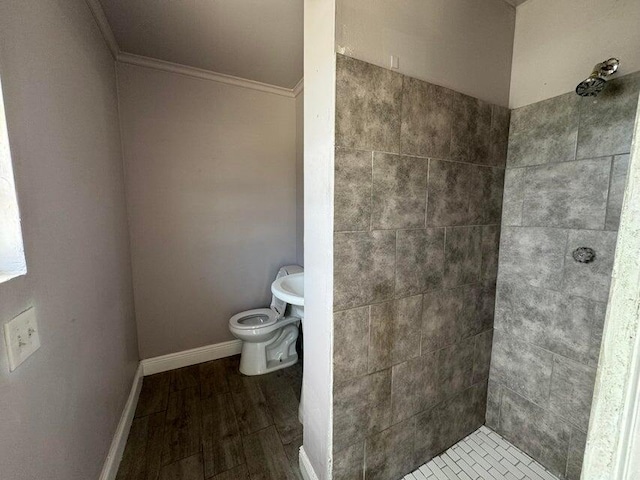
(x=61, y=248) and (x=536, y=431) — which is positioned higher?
(x=61, y=248)

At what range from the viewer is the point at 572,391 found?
46.9 inches

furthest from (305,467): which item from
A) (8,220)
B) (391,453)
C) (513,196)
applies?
(513,196)

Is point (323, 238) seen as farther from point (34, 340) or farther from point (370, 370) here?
point (34, 340)

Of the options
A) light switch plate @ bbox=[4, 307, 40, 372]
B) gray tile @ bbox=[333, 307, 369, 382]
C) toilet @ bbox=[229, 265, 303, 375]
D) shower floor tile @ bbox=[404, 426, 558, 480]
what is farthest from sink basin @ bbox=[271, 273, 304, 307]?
shower floor tile @ bbox=[404, 426, 558, 480]

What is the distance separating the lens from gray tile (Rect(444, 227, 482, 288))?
1.23 meters

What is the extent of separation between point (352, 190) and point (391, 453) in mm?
1234

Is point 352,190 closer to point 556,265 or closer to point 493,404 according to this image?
point 556,265

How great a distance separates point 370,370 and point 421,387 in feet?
1.19

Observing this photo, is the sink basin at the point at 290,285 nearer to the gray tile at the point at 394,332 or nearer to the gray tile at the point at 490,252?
the gray tile at the point at 394,332

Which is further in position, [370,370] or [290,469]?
[290,469]

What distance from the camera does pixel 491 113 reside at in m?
1.29

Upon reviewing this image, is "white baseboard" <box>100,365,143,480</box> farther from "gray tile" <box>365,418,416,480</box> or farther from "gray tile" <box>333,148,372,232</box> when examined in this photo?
"gray tile" <box>333,148,372,232</box>

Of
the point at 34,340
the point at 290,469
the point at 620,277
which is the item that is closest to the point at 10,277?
the point at 34,340

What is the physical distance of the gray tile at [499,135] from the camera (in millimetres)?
1310
